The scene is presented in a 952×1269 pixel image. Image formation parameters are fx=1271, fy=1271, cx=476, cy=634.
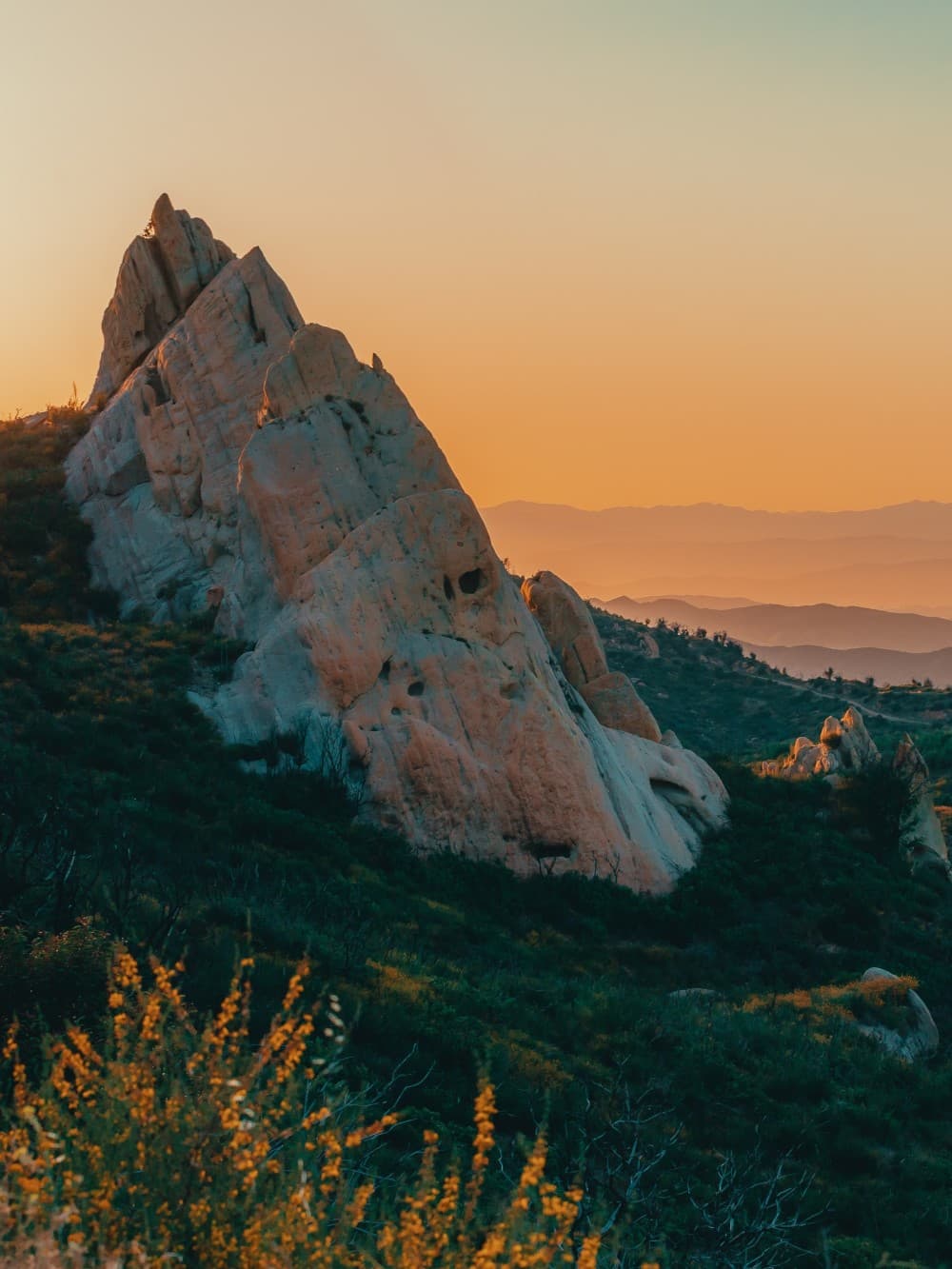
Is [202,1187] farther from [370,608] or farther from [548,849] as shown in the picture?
[370,608]

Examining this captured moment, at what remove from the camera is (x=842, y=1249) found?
10312 mm

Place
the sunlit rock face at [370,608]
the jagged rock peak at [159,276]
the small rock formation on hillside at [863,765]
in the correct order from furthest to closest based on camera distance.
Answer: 1. the jagged rock peak at [159,276]
2. the small rock formation on hillside at [863,765]
3. the sunlit rock face at [370,608]

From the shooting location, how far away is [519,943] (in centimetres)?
1939

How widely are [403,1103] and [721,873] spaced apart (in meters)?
15.3

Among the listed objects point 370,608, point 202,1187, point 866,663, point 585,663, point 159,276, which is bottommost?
point 202,1187

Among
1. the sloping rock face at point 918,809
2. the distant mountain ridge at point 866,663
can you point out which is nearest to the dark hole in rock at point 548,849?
the sloping rock face at point 918,809

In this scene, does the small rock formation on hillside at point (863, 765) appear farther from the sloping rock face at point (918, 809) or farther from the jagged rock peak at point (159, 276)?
the jagged rock peak at point (159, 276)

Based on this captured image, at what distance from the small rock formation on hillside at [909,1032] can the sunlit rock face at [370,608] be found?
5.93 meters

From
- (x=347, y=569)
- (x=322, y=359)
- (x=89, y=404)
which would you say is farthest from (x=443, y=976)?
(x=89, y=404)

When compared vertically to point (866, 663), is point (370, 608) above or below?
below

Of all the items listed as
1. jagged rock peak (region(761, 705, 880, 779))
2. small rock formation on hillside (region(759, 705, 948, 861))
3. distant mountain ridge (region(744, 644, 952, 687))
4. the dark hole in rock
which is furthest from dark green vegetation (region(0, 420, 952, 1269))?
distant mountain ridge (region(744, 644, 952, 687))

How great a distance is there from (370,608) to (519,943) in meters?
7.33

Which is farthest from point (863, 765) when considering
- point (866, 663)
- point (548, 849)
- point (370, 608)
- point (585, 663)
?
point (866, 663)

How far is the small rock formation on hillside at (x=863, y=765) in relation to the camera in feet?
103
